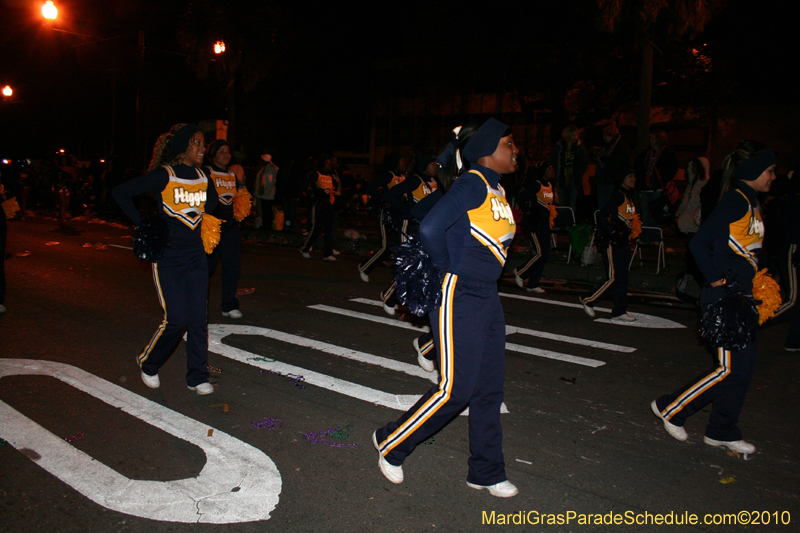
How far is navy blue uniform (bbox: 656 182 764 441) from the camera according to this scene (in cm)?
412

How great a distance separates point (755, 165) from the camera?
166 inches

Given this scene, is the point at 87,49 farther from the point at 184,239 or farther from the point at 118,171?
the point at 184,239

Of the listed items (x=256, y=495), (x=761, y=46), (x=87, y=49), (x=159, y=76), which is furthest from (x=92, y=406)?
(x=87, y=49)

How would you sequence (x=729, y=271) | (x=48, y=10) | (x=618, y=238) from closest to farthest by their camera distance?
(x=729, y=271), (x=618, y=238), (x=48, y=10)

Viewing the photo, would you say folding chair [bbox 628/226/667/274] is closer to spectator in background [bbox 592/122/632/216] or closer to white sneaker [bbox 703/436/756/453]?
spectator in background [bbox 592/122/632/216]

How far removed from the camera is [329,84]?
1647 inches

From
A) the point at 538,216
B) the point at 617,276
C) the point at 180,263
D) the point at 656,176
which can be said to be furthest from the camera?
the point at 656,176

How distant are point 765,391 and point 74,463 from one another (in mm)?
5389

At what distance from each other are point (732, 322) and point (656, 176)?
9637 mm

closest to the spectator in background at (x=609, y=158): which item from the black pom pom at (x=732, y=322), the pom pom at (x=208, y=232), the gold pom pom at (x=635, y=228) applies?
the gold pom pom at (x=635, y=228)

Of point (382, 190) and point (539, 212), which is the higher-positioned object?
point (382, 190)

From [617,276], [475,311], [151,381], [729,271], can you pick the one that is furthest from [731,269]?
[151,381]

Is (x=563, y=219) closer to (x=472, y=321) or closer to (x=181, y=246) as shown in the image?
(x=181, y=246)

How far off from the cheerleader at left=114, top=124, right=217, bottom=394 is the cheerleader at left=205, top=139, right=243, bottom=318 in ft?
6.97
